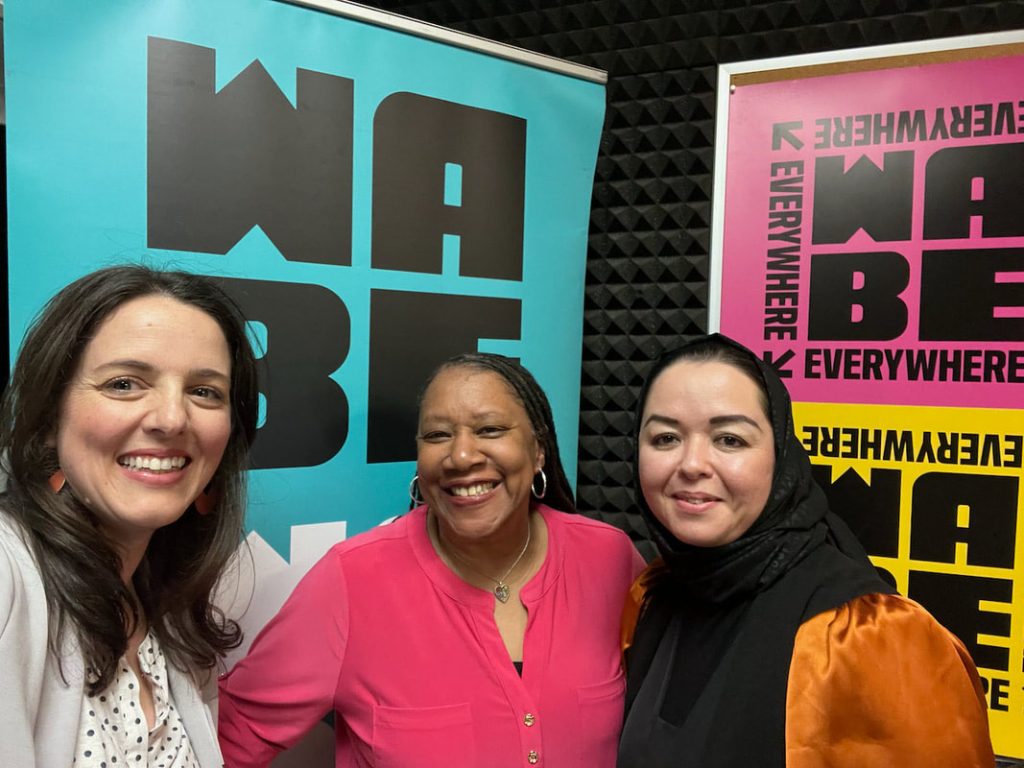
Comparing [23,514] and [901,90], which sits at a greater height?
[901,90]

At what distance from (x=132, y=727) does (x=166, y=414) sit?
483 millimetres

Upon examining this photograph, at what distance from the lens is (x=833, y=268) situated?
2473 millimetres

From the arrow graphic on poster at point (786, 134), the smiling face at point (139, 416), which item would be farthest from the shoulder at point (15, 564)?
the arrow graphic on poster at point (786, 134)

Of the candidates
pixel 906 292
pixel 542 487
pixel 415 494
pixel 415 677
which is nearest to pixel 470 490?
pixel 542 487

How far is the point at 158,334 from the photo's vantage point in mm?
1285

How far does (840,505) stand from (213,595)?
1.72m

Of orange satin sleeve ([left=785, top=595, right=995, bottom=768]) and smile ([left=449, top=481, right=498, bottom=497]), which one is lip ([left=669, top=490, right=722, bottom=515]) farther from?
smile ([left=449, top=481, right=498, bottom=497])

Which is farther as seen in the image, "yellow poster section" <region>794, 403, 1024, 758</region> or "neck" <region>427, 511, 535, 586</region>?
"yellow poster section" <region>794, 403, 1024, 758</region>

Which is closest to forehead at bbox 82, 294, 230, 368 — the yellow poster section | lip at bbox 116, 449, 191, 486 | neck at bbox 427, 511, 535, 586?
lip at bbox 116, 449, 191, 486

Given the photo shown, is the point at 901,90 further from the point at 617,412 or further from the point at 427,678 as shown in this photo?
the point at 427,678

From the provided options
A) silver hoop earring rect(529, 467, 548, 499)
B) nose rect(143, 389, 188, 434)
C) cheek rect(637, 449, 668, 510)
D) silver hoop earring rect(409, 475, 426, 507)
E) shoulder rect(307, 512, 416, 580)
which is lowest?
shoulder rect(307, 512, 416, 580)

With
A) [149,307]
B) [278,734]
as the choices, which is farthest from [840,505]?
[149,307]

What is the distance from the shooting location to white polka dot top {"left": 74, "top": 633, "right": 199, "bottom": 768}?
122 centimetres

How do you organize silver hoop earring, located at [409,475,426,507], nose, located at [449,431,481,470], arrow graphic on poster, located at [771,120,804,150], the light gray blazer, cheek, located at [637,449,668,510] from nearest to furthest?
1. the light gray blazer
2. cheek, located at [637,449,668,510]
3. nose, located at [449,431,481,470]
4. silver hoop earring, located at [409,475,426,507]
5. arrow graphic on poster, located at [771,120,804,150]
